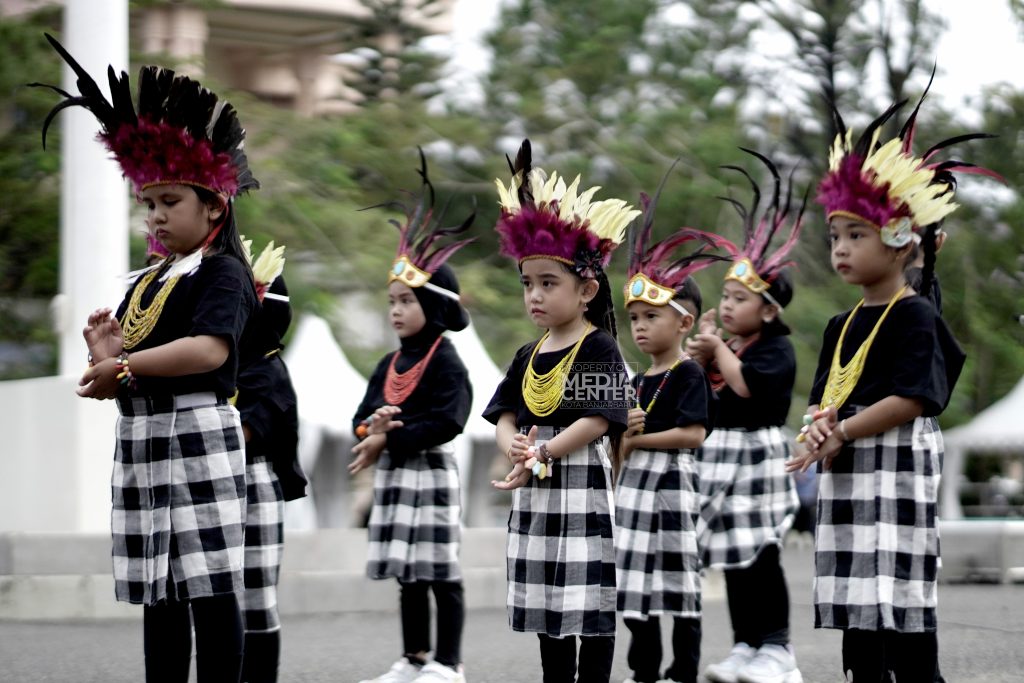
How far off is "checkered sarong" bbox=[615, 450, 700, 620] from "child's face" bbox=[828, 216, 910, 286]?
1.56 meters

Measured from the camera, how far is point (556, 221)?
17.5ft

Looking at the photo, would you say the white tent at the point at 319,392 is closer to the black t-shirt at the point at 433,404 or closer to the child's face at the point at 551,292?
the black t-shirt at the point at 433,404

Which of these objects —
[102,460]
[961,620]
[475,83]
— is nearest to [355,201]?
[475,83]

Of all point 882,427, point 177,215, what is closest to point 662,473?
point 882,427

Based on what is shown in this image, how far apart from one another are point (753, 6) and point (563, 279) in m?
19.8

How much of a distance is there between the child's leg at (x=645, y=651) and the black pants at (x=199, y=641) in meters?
2.13

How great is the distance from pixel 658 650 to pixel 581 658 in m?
1.27

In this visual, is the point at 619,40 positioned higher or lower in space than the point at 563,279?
higher

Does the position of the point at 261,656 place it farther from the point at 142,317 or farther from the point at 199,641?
the point at 142,317

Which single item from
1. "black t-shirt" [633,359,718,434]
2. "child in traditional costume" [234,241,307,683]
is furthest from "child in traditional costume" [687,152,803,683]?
"child in traditional costume" [234,241,307,683]

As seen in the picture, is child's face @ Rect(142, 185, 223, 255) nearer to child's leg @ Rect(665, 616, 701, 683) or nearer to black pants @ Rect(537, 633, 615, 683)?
black pants @ Rect(537, 633, 615, 683)

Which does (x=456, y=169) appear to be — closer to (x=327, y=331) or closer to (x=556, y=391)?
(x=327, y=331)

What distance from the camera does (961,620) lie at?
9.38 meters

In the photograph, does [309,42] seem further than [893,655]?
Yes
